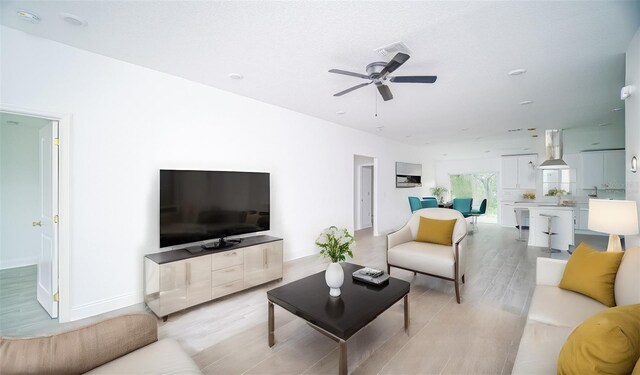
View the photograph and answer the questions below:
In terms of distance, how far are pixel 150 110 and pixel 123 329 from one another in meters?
2.44

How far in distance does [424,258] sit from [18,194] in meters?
6.36

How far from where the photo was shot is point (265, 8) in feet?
6.30

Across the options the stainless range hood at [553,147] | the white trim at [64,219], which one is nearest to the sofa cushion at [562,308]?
the white trim at [64,219]

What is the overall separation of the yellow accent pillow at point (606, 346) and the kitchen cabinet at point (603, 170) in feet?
28.0

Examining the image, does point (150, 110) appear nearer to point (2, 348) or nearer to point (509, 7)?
point (2, 348)

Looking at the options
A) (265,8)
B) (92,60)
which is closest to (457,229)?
(265,8)

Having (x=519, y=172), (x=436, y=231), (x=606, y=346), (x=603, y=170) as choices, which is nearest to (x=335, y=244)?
(x=606, y=346)

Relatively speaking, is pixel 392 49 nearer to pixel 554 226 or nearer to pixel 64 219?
pixel 64 219

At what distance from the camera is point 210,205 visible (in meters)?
3.07

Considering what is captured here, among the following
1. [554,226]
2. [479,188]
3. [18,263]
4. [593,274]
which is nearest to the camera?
[593,274]

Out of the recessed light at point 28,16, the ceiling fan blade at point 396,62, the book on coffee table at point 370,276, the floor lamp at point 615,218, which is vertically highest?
the recessed light at point 28,16

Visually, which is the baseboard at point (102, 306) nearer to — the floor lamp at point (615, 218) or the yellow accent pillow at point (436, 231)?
the yellow accent pillow at point (436, 231)

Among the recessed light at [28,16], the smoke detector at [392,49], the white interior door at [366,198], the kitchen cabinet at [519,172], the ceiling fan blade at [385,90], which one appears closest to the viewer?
the recessed light at [28,16]

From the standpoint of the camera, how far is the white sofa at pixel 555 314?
1.33 meters
